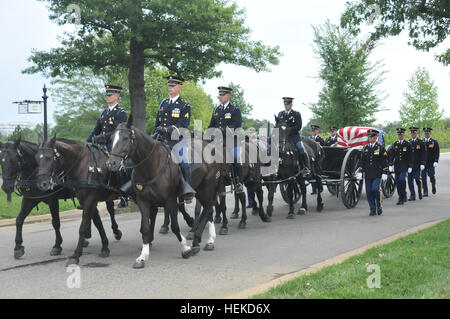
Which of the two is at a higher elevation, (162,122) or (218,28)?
(218,28)

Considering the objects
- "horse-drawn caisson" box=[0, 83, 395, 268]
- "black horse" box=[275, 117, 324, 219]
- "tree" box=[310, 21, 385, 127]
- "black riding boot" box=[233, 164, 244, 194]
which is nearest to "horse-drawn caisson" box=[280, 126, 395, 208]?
"black horse" box=[275, 117, 324, 219]

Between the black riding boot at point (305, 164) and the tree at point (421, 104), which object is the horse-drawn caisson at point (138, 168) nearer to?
the black riding boot at point (305, 164)

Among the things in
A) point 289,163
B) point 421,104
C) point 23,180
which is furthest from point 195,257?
point 421,104

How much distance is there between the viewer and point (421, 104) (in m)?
54.2

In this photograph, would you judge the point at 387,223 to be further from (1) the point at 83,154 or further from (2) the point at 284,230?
(1) the point at 83,154

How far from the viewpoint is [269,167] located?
12070 millimetres

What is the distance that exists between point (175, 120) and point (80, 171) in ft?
5.98

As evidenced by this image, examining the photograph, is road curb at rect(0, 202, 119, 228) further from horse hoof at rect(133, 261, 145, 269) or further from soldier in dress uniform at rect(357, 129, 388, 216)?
soldier in dress uniform at rect(357, 129, 388, 216)

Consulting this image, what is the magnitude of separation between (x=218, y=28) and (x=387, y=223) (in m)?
10.1

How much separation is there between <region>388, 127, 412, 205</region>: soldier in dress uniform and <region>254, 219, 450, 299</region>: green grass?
7.57 meters

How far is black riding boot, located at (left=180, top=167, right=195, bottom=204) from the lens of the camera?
7.93 meters

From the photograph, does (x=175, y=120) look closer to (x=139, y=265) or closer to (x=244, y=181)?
(x=139, y=265)
